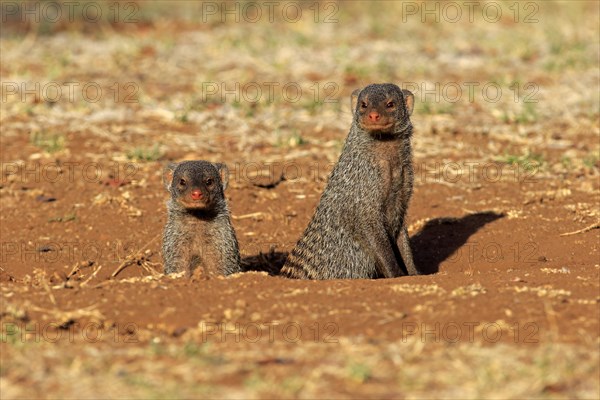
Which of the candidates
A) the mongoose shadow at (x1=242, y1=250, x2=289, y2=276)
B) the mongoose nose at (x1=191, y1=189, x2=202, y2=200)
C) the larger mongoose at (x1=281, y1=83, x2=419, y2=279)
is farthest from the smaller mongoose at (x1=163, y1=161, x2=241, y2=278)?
the mongoose shadow at (x1=242, y1=250, x2=289, y2=276)

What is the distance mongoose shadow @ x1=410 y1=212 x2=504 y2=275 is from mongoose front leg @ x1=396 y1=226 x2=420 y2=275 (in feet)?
1.58

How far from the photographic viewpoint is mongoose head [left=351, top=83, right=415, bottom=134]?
20.1ft

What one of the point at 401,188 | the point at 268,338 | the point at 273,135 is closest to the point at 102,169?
the point at 273,135

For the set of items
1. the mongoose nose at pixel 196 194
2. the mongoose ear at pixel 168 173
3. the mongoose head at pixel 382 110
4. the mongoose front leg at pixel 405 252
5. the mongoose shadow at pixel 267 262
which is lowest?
the mongoose shadow at pixel 267 262

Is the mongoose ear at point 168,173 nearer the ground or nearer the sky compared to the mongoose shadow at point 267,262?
nearer the sky

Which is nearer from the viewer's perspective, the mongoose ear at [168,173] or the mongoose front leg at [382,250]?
the mongoose front leg at [382,250]

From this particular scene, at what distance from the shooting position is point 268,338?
4453 mm

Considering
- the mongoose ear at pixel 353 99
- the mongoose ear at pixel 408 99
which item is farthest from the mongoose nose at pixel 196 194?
the mongoose ear at pixel 408 99

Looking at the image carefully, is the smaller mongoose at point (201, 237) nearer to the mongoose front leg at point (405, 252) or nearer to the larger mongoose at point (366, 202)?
the larger mongoose at point (366, 202)

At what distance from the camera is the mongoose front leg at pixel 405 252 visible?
6.47 metres

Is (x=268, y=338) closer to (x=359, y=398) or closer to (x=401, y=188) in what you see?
(x=359, y=398)

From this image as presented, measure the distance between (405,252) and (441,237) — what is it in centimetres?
89

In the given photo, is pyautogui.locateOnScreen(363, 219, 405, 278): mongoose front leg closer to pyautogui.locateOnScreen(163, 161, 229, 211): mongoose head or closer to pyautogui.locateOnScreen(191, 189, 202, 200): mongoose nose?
pyautogui.locateOnScreen(163, 161, 229, 211): mongoose head

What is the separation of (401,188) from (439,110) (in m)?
3.62
